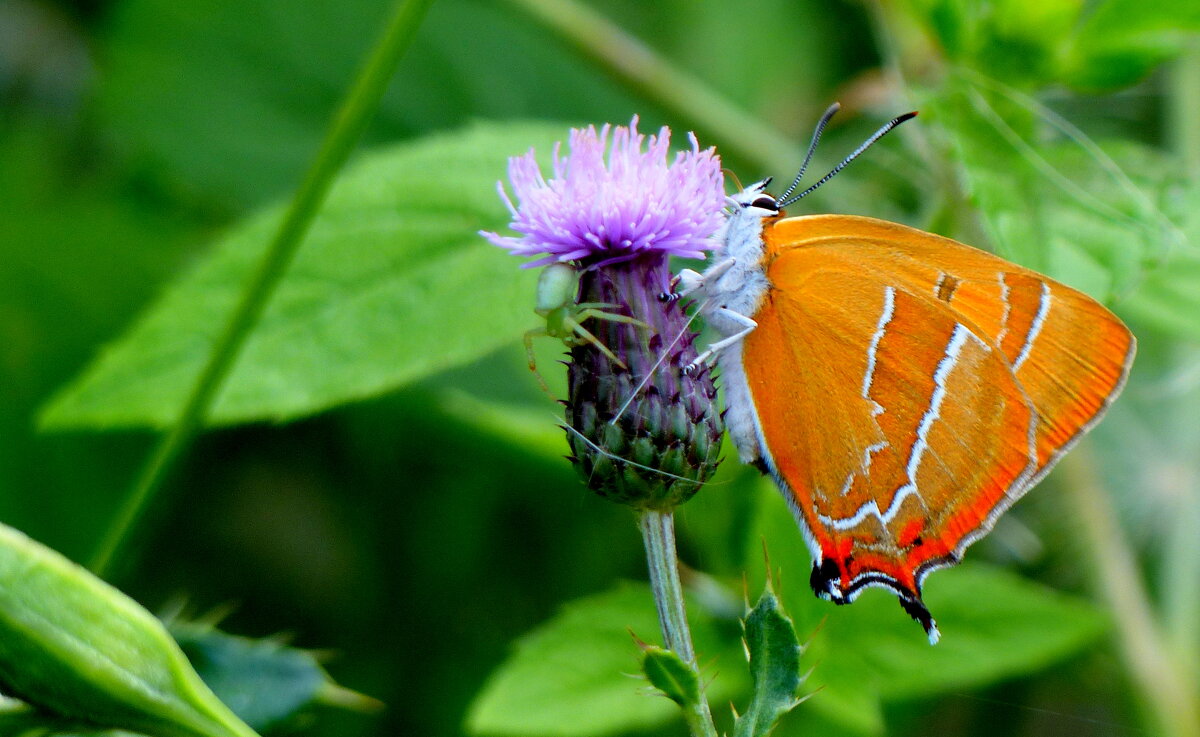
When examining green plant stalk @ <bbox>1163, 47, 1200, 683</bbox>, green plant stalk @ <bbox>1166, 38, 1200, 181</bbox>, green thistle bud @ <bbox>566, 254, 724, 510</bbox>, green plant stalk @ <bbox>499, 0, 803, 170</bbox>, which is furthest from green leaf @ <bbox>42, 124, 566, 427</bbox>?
green plant stalk @ <bbox>1166, 38, 1200, 181</bbox>

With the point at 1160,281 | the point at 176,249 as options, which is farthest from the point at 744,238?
the point at 176,249

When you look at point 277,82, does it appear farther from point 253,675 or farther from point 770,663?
point 770,663

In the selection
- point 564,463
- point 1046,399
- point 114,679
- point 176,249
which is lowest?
point 114,679

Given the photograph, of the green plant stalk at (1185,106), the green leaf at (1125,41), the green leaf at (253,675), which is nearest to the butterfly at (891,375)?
the green leaf at (1125,41)

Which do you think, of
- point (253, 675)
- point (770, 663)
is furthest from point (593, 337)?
point (253, 675)

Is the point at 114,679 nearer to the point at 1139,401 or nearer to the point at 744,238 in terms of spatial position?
the point at 744,238

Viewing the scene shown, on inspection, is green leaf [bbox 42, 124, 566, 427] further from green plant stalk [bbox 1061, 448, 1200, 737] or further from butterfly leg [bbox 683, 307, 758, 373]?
green plant stalk [bbox 1061, 448, 1200, 737]
